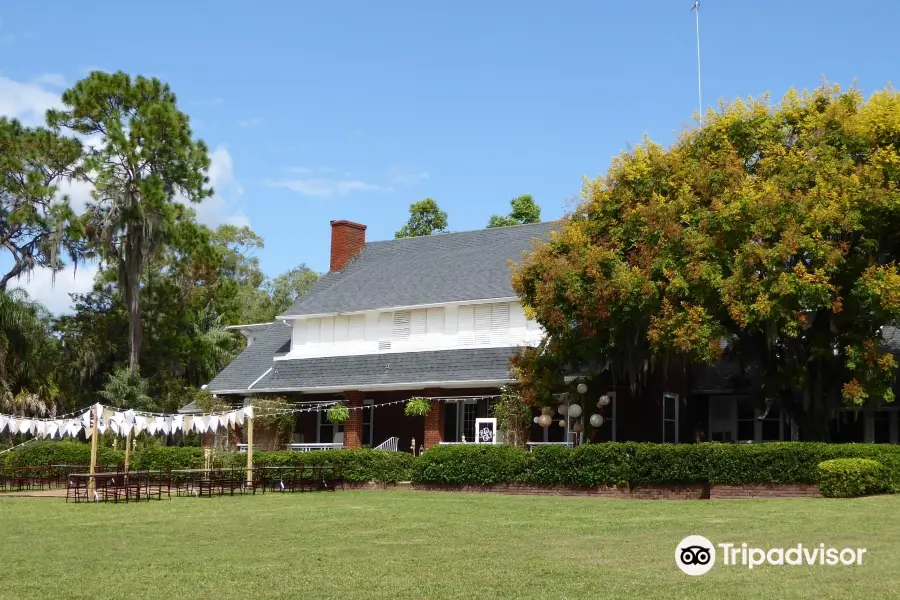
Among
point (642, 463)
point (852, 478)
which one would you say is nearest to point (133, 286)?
point (642, 463)

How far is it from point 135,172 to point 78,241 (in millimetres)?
3733

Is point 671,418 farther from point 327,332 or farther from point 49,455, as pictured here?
point 49,455

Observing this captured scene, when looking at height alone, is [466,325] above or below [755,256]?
below

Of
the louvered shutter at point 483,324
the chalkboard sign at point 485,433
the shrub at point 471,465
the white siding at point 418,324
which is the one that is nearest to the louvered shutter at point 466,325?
the louvered shutter at point 483,324

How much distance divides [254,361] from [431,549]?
27067mm

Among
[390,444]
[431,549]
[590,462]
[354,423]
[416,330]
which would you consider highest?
[416,330]

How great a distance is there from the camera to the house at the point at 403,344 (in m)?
35.2

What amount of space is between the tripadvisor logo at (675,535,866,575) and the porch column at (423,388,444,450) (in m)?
20.3

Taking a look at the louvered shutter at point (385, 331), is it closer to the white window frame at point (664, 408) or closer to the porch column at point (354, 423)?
the porch column at point (354, 423)

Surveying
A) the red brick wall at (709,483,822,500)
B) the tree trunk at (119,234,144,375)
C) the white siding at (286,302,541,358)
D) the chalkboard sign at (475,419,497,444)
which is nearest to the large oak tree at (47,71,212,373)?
the tree trunk at (119,234,144,375)

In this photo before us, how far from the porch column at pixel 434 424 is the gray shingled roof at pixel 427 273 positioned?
3.66m

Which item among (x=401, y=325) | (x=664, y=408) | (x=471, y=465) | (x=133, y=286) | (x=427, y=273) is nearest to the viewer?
(x=471, y=465)

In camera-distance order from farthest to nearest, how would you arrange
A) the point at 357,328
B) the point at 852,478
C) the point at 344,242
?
1. the point at 344,242
2. the point at 357,328
3. the point at 852,478

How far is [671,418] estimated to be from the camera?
34156 mm
